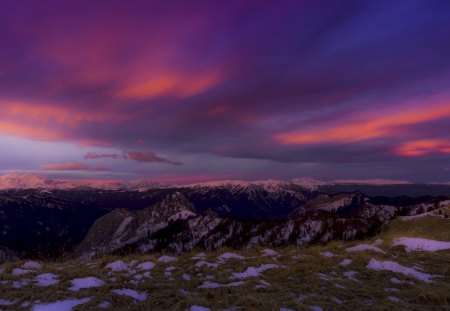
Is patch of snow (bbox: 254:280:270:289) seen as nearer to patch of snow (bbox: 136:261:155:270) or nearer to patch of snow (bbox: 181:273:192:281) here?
patch of snow (bbox: 181:273:192:281)

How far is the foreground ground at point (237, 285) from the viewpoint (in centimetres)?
1219

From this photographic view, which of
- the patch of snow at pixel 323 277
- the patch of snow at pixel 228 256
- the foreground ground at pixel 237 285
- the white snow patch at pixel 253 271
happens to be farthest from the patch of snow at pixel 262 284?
the patch of snow at pixel 228 256

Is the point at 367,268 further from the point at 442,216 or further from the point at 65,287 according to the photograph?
the point at 442,216

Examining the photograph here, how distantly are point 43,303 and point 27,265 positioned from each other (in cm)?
996

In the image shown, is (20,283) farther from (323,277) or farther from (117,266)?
(323,277)

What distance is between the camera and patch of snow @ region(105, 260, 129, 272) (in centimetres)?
1973

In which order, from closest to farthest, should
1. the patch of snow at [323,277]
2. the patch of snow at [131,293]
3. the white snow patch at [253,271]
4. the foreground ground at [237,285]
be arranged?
the foreground ground at [237,285] < the patch of snow at [131,293] < the patch of snow at [323,277] < the white snow patch at [253,271]

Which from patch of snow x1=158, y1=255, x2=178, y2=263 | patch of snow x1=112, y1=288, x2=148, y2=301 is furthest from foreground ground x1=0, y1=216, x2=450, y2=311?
patch of snow x1=158, y1=255, x2=178, y2=263

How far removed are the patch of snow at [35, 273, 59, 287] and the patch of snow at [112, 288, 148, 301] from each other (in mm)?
3242

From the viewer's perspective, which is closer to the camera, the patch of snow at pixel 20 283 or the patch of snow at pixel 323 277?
the patch of snow at pixel 20 283

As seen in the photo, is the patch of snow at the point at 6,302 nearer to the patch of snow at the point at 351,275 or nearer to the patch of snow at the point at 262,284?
the patch of snow at the point at 262,284

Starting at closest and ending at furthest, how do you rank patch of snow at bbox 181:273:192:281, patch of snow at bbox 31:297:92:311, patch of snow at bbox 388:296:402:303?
patch of snow at bbox 31:297:92:311 < patch of snow at bbox 388:296:402:303 < patch of snow at bbox 181:273:192:281

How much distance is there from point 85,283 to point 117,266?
5.45 meters

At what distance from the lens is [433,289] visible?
1416 centimetres
